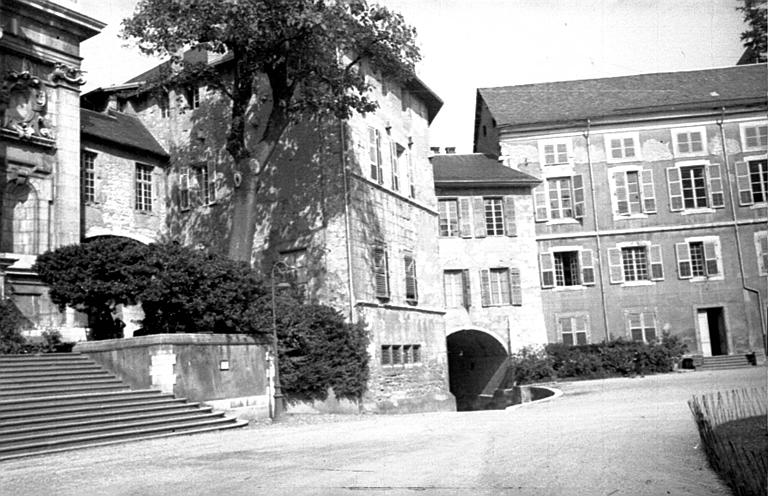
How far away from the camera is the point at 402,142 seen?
97.9 ft

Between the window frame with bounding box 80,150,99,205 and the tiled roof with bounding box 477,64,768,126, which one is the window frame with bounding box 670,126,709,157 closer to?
the tiled roof with bounding box 477,64,768,126

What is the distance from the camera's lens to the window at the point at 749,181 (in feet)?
115

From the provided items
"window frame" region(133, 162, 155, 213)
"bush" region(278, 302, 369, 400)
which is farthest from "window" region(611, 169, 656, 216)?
"window frame" region(133, 162, 155, 213)

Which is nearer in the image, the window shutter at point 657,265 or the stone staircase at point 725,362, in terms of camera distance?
the stone staircase at point 725,362

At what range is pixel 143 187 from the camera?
28.4 m

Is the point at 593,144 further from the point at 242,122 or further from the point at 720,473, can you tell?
the point at 720,473

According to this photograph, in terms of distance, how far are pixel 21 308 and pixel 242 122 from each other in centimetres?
787

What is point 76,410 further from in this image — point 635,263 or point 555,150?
point 635,263

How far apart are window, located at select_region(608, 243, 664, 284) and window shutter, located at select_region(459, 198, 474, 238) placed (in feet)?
22.0

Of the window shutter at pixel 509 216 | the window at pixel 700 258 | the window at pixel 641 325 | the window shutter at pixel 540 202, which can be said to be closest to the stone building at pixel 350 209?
the window shutter at pixel 509 216

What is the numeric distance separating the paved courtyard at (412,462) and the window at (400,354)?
30.8 feet

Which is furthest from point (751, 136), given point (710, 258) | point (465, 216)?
point (465, 216)

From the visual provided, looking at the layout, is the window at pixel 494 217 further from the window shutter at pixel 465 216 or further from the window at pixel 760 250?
the window at pixel 760 250

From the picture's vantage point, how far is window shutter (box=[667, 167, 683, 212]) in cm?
3566
